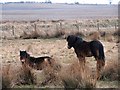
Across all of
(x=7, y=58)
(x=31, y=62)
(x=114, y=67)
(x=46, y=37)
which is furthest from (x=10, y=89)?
(x=46, y=37)

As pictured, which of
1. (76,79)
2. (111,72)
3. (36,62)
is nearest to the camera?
(76,79)

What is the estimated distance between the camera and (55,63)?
43.4ft

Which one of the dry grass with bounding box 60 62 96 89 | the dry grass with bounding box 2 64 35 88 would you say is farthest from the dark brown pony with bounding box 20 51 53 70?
the dry grass with bounding box 60 62 96 89

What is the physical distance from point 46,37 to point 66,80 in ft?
59.1

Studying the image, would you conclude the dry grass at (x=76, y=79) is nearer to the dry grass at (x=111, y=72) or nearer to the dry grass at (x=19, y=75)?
the dry grass at (x=19, y=75)

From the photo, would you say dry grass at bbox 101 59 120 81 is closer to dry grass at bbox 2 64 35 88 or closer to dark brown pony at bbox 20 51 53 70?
dark brown pony at bbox 20 51 53 70

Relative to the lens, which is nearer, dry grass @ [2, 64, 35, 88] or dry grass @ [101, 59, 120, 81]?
dry grass @ [2, 64, 35, 88]

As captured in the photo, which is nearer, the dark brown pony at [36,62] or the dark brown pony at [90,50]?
the dark brown pony at [90,50]

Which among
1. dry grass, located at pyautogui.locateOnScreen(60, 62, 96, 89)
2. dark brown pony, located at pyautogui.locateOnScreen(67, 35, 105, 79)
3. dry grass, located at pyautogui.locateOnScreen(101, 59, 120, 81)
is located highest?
dark brown pony, located at pyautogui.locateOnScreen(67, 35, 105, 79)

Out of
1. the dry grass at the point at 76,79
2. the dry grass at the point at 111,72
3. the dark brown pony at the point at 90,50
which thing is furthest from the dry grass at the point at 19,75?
the dry grass at the point at 111,72

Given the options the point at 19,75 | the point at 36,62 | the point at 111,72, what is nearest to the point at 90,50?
the point at 111,72

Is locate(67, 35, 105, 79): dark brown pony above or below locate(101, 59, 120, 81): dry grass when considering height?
above

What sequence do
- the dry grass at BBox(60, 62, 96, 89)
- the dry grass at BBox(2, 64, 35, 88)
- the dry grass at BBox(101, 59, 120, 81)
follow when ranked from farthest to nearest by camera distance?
1. the dry grass at BBox(101, 59, 120, 81)
2. the dry grass at BBox(2, 64, 35, 88)
3. the dry grass at BBox(60, 62, 96, 89)

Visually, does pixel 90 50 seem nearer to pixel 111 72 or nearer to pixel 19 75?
pixel 111 72
